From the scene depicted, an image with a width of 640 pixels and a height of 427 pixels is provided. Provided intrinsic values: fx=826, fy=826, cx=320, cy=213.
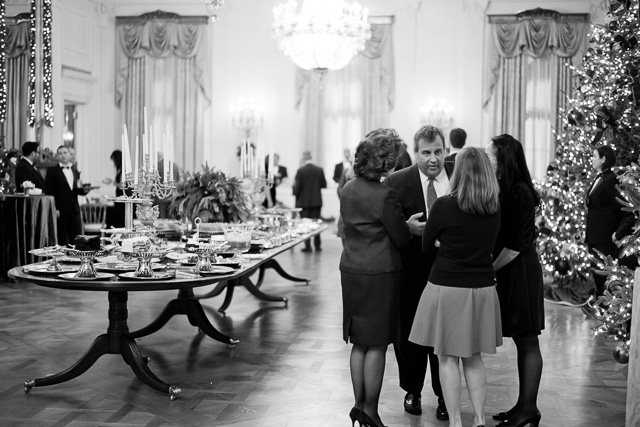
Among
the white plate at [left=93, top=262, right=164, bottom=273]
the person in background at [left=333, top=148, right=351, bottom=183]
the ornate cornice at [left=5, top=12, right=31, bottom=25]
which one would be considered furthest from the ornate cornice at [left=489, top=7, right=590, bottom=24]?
the white plate at [left=93, top=262, right=164, bottom=273]

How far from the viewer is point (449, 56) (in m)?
15.3

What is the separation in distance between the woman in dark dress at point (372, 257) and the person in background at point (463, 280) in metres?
0.16

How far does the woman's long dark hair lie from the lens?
3.99 meters

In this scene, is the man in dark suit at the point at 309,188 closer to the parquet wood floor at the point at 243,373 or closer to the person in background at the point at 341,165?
the person in background at the point at 341,165

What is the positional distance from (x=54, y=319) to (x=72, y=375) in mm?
2361

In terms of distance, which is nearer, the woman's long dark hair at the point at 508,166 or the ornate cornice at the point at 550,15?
the woman's long dark hair at the point at 508,166

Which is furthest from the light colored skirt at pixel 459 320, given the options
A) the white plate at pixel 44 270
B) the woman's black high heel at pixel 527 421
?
the white plate at pixel 44 270

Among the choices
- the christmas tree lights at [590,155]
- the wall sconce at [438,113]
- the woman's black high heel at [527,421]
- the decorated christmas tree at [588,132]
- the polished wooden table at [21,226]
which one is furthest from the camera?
the wall sconce at [438,113]

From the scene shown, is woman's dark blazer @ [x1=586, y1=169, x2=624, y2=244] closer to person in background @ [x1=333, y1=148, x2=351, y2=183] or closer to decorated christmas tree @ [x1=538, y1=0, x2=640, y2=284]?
decorated christmas tree @ [x1=538, y1=0, x2=640, y2=284]

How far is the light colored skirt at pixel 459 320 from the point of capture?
3822 millimetres

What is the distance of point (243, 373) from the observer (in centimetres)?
527


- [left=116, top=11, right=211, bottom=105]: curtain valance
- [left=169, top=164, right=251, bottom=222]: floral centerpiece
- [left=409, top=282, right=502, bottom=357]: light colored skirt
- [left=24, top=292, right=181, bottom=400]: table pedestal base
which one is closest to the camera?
[left=409, top=282, right=502, bottom=357]: light colored skirt

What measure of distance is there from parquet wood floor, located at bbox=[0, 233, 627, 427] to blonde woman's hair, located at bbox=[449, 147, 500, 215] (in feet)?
4.11

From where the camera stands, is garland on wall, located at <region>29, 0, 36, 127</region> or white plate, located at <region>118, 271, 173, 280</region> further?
garland on wall, located at <region>29, 0, 36, 127</region>
